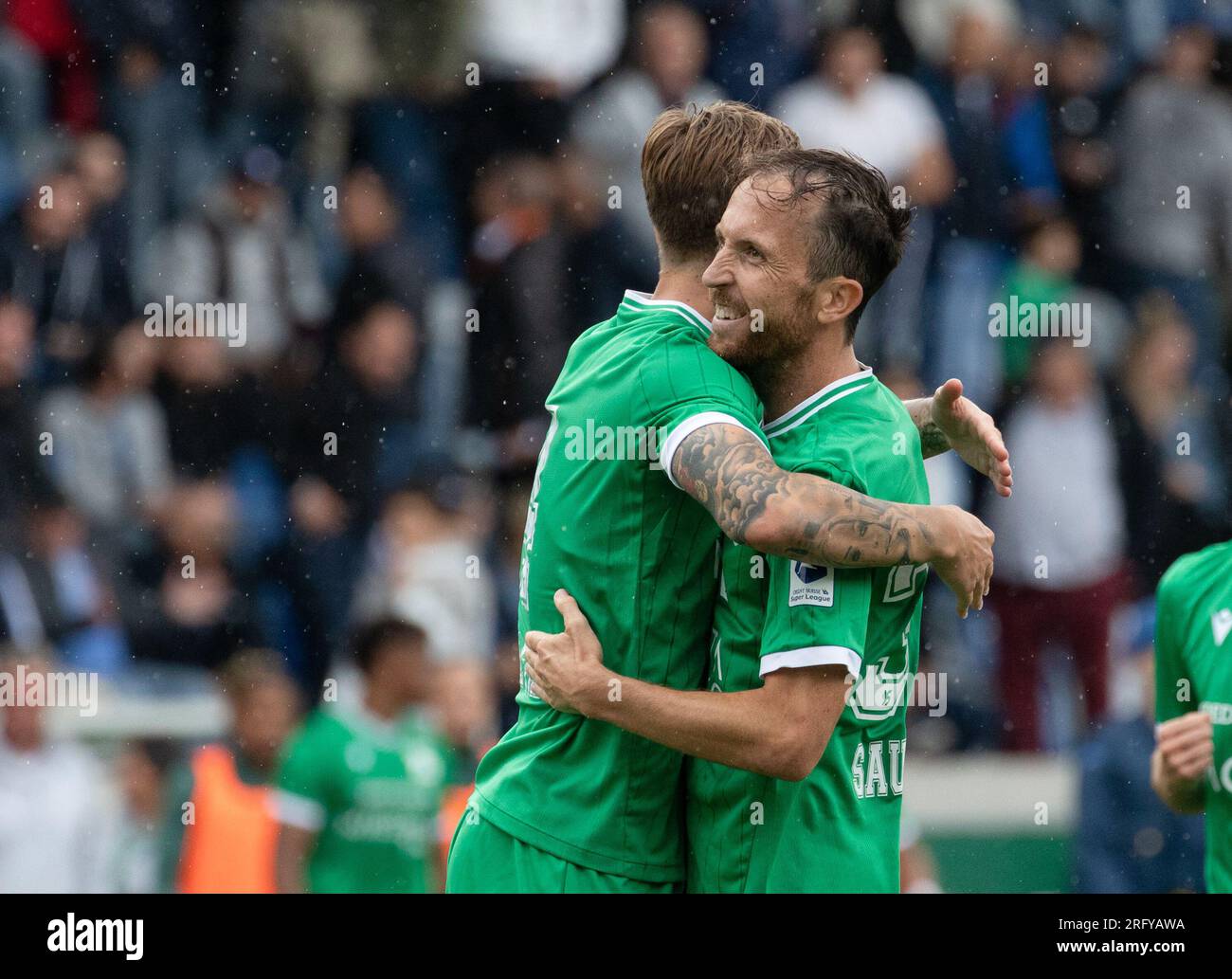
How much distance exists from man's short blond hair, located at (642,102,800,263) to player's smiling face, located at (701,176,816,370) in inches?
4.8

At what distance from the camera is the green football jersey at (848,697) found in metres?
3.17

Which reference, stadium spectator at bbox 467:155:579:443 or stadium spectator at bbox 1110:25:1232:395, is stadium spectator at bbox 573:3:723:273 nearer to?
stadium spectator at bbox 467:155:579:443

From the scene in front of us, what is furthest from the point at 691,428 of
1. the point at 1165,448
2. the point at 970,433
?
the point at 1165,448

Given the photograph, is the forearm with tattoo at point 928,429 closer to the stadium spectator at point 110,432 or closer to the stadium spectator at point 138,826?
the stadium spectator at point 138,826

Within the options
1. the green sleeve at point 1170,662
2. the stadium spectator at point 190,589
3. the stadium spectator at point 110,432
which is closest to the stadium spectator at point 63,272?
the stadium spectator at point 110,432

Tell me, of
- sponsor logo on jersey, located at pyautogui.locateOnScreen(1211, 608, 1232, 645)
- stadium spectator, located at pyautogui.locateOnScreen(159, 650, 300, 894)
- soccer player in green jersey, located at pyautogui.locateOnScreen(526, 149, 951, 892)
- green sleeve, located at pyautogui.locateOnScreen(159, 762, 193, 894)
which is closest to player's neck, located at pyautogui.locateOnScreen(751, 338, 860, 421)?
soccer player in green jersey, located at pyautogui.locateOnScreen(526, 149, 951, 892)

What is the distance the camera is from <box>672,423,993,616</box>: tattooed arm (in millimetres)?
2947

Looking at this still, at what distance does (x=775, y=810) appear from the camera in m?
3.23

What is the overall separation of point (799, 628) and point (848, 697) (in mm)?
231

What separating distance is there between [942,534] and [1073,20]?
6349 millimetres

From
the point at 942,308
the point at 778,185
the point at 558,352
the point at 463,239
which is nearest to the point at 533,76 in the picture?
the point at 463,239

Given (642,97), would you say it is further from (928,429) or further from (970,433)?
(970,433)

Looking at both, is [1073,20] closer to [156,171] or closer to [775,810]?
[156,171]

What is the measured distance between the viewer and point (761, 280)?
10.5 feet
